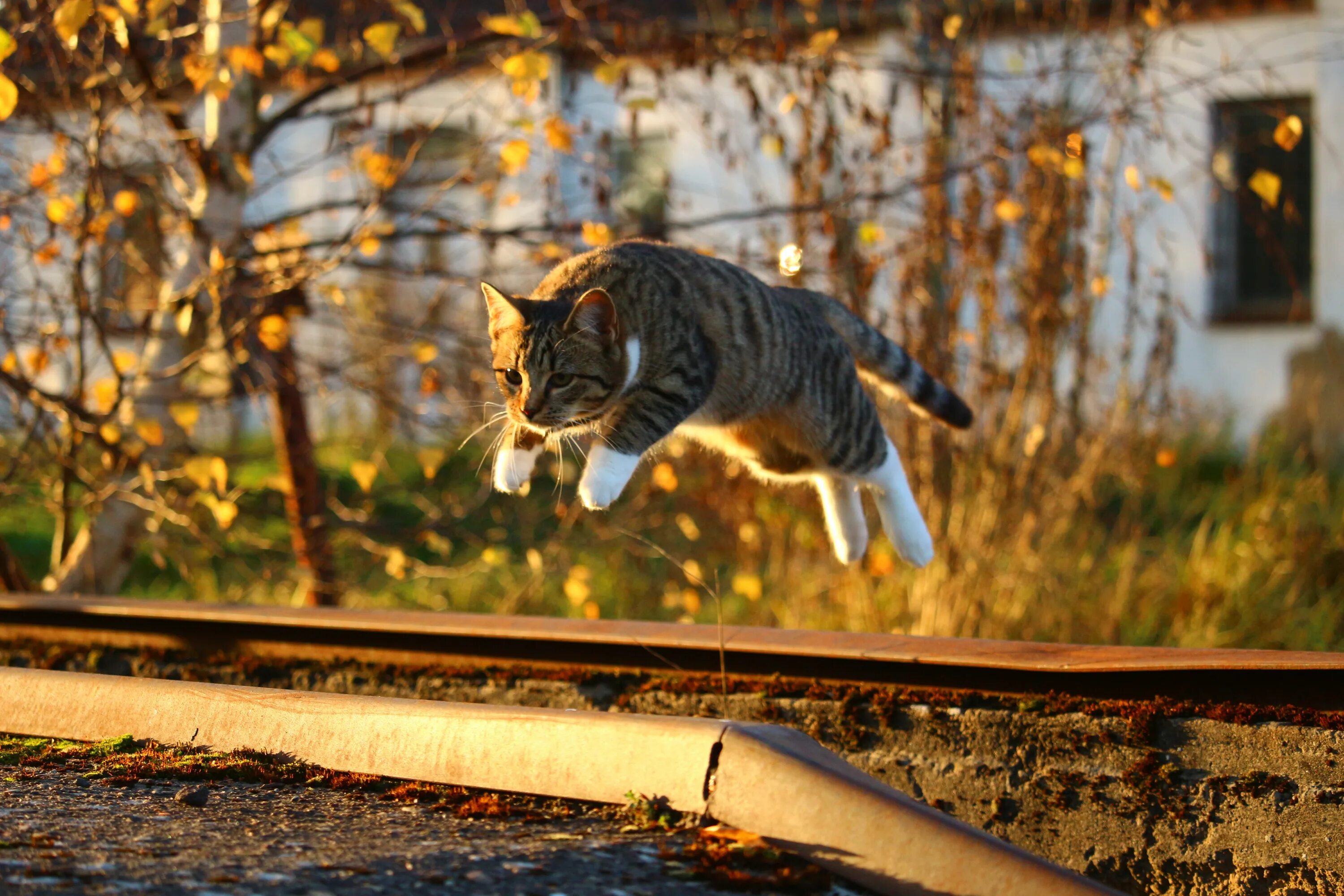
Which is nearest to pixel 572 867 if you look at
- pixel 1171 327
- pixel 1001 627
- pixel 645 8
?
pixel 1001 627

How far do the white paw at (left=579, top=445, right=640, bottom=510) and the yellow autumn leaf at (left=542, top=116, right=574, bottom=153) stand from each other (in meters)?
1.53

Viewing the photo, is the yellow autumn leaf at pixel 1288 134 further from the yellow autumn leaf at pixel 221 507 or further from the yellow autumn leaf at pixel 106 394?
the yellow autumn leaf at pixel 106 394

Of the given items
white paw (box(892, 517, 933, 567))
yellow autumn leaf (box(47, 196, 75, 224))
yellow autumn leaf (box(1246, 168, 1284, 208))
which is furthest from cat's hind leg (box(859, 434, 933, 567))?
yellow autumn leaf (box(47, 196, 75, 224))

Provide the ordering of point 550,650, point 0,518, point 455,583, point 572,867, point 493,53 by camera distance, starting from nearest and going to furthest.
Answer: point 572,867, point 550,650, point 493,53, point 455,583, point 0,518

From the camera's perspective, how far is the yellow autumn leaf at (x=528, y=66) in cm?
311

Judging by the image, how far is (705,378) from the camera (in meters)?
2.73

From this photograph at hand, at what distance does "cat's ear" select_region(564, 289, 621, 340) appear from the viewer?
2381 millimetres

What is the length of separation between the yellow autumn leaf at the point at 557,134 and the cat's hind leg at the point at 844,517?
1315 mm

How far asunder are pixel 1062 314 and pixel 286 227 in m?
3.06

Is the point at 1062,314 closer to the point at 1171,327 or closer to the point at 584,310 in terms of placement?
the point at 1171,327

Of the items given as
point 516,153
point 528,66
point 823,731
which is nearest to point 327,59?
point 516,153

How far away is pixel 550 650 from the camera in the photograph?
2.85 meters

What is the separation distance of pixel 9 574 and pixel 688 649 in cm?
277

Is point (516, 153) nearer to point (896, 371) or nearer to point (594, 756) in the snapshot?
Answer: point (896, 371)
